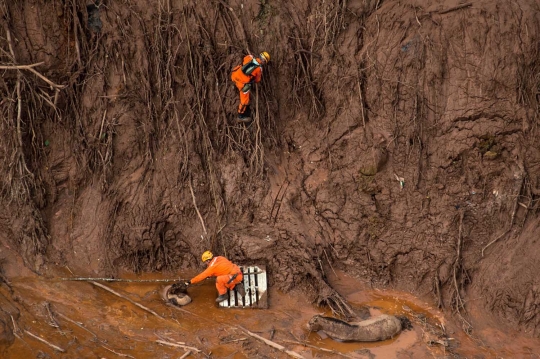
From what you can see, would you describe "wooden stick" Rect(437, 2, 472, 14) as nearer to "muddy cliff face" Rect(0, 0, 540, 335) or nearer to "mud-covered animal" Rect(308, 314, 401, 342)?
"muddy cliff face" Rect(0, 0, 540, 335)

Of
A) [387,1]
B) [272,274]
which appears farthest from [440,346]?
[387,1]

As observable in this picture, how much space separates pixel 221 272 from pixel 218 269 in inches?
2.8

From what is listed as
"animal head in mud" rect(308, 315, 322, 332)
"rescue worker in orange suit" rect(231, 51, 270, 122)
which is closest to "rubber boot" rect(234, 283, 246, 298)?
"animal head in mud" rect(308, 315, 322, 332)

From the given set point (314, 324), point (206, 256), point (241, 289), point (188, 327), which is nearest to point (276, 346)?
point (314, 324)

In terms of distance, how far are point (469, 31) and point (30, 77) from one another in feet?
21.5

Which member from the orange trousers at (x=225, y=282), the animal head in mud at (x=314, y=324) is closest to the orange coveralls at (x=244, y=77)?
the orange trousers at (x=225, y=282)

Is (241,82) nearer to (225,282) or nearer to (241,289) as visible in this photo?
(225,282)

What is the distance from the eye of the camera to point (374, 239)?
27.6 feet

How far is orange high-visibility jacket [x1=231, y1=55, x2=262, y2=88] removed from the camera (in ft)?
25.6

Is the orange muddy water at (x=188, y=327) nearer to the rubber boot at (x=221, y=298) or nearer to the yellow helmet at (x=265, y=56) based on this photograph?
the rubber boot at (x=221, y=298)

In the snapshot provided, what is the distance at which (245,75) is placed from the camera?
25.6 ft

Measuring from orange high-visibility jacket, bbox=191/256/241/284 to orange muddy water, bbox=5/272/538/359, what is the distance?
1.79 ft

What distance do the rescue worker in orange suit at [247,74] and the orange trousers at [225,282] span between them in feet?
8.47

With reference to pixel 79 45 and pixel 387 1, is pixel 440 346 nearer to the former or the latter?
pixel 387 1
